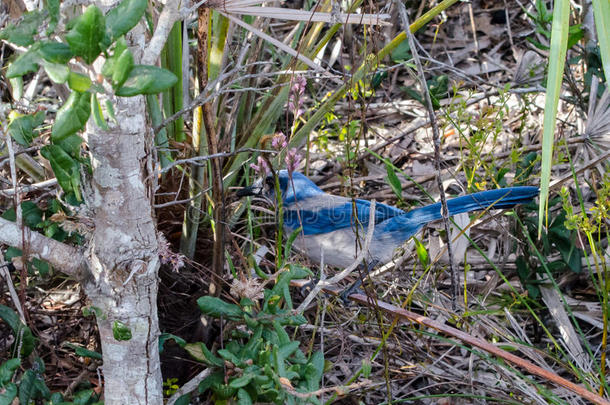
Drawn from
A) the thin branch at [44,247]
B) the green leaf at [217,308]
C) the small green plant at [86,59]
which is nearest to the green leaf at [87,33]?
the small green plant at [86,59]

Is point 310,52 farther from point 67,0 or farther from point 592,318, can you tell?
point 592,318

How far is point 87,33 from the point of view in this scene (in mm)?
1218

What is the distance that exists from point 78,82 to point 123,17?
157mm

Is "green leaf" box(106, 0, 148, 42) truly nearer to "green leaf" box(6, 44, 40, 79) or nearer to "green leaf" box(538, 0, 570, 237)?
"green leaf" box(6, 44, 40, 79)

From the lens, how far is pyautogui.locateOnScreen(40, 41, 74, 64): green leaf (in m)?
1.24

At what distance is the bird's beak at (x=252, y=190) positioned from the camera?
9.70 ft

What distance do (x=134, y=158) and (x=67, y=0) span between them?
A: 0.40 m

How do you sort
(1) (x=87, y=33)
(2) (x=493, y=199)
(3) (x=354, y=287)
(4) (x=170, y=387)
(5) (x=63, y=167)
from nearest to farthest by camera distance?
(1) (x=87, y=33) < (5) (x=63, y=167) < (4) (x=170, y=387) < (2) (x=493, y=199) < (3) (x=354, y=287)

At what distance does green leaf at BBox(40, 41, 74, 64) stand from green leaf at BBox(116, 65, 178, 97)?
0.12 meters

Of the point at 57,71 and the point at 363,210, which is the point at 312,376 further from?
the point at 363,210

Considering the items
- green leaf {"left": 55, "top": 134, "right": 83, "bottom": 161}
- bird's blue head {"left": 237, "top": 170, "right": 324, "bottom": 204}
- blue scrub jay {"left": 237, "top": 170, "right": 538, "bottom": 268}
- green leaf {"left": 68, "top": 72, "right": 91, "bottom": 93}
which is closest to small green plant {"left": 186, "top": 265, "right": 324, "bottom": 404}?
green leaf {"left": 55, "top": 134, "right": 83, "bottom": 161}

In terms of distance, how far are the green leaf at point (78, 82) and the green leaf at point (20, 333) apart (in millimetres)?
1078

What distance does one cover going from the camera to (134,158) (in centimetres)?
164

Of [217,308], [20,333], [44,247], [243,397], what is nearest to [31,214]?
[20,333]
